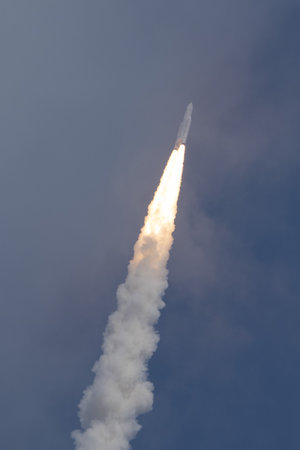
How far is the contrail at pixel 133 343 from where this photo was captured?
129 meters

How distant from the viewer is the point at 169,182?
137m

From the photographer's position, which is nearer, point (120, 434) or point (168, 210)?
point (120, 434)

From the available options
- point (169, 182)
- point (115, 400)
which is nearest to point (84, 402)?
point (115, 400)

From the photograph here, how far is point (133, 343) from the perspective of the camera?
131875mm

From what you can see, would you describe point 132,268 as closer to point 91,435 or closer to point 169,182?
point 169,182

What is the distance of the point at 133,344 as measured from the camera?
132 metres

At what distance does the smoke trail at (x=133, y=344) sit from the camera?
129m

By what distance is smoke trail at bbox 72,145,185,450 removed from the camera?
129 m

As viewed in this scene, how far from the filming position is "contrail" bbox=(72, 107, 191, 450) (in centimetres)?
12875

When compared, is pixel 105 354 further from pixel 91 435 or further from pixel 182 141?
pixel 182 141

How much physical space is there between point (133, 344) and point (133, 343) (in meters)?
0.16

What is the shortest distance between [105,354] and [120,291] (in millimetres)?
10436

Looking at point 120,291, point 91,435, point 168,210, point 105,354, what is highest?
point 168,210

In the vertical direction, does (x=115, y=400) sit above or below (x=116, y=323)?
below
